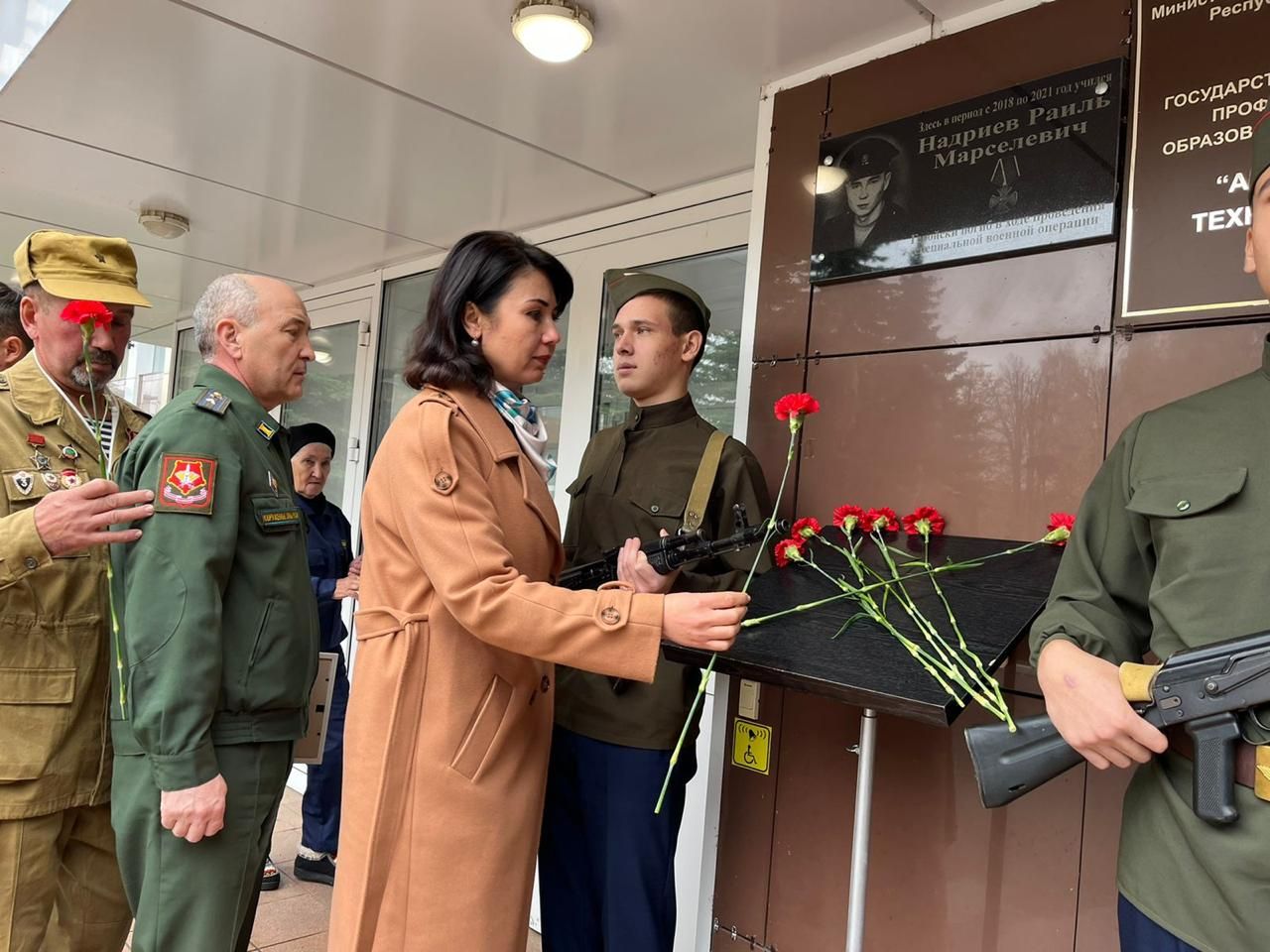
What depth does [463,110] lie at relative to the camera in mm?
2785

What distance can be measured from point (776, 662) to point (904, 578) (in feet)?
1.09

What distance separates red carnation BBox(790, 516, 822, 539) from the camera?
187 cm


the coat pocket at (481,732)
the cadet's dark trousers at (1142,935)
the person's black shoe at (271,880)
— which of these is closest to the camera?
the cadet's dark trousers at (1142,935)

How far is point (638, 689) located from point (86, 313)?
1413mm

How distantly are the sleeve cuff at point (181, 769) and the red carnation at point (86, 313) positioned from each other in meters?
0.91

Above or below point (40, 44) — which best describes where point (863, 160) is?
below

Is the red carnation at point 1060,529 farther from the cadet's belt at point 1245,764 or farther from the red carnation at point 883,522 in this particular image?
the cadet's belt at point 1245,764

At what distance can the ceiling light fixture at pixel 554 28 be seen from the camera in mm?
2127

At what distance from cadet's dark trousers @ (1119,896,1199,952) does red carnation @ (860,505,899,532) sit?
2.82 ft

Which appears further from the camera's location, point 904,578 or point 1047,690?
point 904,578

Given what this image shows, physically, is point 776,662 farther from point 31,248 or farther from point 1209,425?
point 31,248

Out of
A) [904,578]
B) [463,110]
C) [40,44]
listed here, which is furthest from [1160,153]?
[40,44]

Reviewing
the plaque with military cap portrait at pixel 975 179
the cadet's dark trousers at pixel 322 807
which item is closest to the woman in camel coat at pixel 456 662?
the plaque with military cap portrait at pixel 975 179

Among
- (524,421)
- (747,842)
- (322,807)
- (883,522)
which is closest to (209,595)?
(524,421)
